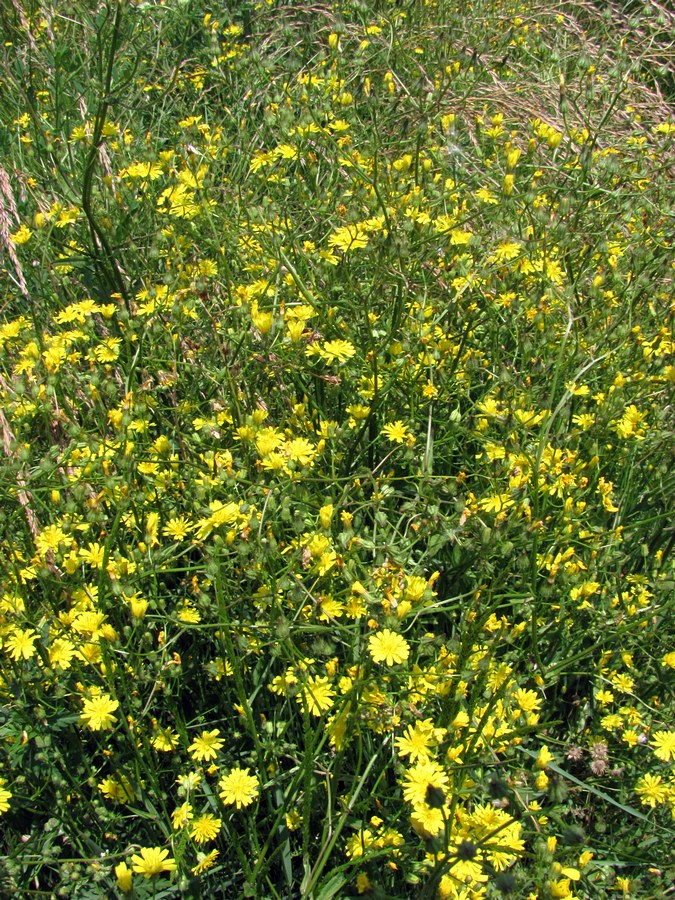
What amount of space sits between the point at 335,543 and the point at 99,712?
1.90 ft

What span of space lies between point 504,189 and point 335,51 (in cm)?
107

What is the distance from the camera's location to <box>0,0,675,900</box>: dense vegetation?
1526mm

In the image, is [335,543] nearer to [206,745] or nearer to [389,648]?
[389,648]

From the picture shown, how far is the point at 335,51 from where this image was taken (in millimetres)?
2898

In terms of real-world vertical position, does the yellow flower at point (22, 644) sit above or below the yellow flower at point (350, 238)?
below

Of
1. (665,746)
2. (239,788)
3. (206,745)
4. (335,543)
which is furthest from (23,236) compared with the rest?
(665,746)

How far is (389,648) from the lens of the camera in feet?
4.71

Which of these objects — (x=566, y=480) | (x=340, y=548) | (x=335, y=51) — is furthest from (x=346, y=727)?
(x=335, y=51)

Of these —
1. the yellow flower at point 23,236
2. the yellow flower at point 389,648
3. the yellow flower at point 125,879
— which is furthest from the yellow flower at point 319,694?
the yellow flower at point 23,236

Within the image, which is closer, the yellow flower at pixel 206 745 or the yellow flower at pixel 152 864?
the yellow flower at pixel 152 864

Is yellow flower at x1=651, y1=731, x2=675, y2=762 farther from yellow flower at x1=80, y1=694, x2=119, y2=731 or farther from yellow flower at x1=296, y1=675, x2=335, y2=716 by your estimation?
yellow flower at x1=80, y1=694, x2=119, y2=731

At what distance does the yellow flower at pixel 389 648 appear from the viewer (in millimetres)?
1424

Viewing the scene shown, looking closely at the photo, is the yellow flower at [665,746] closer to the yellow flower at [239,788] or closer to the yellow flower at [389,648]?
the yellow flower at [389,648]

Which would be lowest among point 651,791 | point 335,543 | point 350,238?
point 651,791
